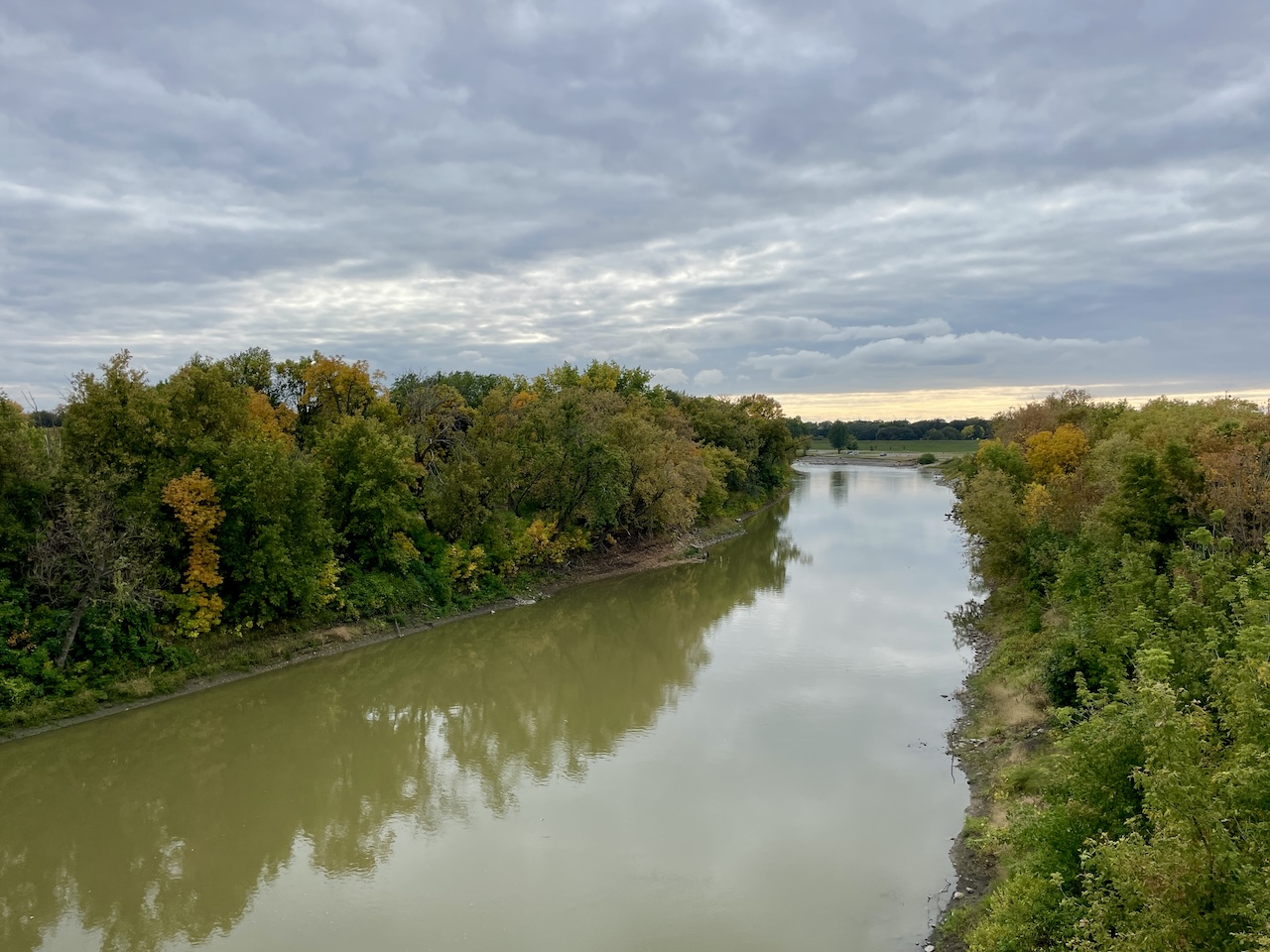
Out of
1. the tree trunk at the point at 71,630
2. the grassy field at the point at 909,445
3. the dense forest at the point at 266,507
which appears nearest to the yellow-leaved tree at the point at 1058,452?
the dense forest at the point at 266,507

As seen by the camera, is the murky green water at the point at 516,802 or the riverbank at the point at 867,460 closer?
the murky green water at the point at 516,802

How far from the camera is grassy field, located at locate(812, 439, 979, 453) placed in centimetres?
14825

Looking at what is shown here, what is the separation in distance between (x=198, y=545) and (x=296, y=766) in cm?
738

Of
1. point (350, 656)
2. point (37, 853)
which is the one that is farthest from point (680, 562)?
point (37, 853)

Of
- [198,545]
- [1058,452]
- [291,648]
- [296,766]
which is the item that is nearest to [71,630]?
[198,545]

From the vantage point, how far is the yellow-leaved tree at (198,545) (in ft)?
71.5

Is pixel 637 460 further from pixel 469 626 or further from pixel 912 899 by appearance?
pixel 912 899

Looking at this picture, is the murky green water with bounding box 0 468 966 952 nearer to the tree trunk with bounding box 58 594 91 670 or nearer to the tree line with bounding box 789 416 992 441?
the tree trunk with bounding box 58 594 91 670

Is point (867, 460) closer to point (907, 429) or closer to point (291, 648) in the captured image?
point (907, 429)

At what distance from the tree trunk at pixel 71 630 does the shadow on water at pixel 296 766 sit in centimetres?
177

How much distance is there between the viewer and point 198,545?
22344 mm

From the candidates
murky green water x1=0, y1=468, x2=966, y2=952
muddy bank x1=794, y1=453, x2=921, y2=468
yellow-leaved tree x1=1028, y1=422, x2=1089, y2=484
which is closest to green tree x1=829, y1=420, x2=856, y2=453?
muddy bank x1=794, y1=453, x2=921, y2=468

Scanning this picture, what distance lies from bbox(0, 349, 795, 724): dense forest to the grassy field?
118m

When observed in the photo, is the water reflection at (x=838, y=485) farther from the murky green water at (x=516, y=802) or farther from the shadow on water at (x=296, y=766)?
the shadow on water at (x=296, y=766)
